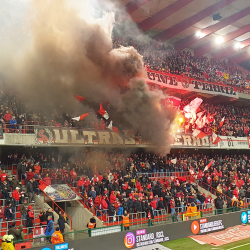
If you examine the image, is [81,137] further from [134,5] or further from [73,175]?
[134,5]

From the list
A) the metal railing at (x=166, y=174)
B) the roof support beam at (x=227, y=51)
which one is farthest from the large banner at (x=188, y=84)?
the roof support beam at (x=227, y=51)

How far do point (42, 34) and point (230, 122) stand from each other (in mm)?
22519

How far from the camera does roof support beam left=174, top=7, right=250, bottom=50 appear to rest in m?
31.1

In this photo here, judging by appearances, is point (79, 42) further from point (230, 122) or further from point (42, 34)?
point (230, 122)

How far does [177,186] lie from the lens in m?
20.8

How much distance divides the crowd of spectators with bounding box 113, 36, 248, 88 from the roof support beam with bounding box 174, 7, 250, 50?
0.95 metres

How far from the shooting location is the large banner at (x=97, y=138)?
1908 centimetres

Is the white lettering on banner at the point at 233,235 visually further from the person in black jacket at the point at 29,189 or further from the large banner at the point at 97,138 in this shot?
the large banner at the point at 97,138

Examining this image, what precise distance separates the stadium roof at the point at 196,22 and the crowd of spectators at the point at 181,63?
124 centimetres

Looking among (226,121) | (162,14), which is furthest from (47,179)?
(226,121)

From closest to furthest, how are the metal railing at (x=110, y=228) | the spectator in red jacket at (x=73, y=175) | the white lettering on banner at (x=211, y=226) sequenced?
the metal railing at (x=110, y=228) < the white lettering on banner at (x=211, y=226) < the spectator in red jacket at (x=73, y=175)

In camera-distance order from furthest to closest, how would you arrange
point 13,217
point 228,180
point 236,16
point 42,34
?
point 236,16
point 228,180
point 42,34
point 13,217

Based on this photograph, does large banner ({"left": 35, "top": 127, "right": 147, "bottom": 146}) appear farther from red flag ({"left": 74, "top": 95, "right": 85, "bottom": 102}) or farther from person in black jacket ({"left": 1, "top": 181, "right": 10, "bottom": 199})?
person in black jacket ({"left": 1, "top": 181, "right": 10, "bottom": 199})

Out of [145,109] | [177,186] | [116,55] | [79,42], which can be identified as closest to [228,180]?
[177,186]
